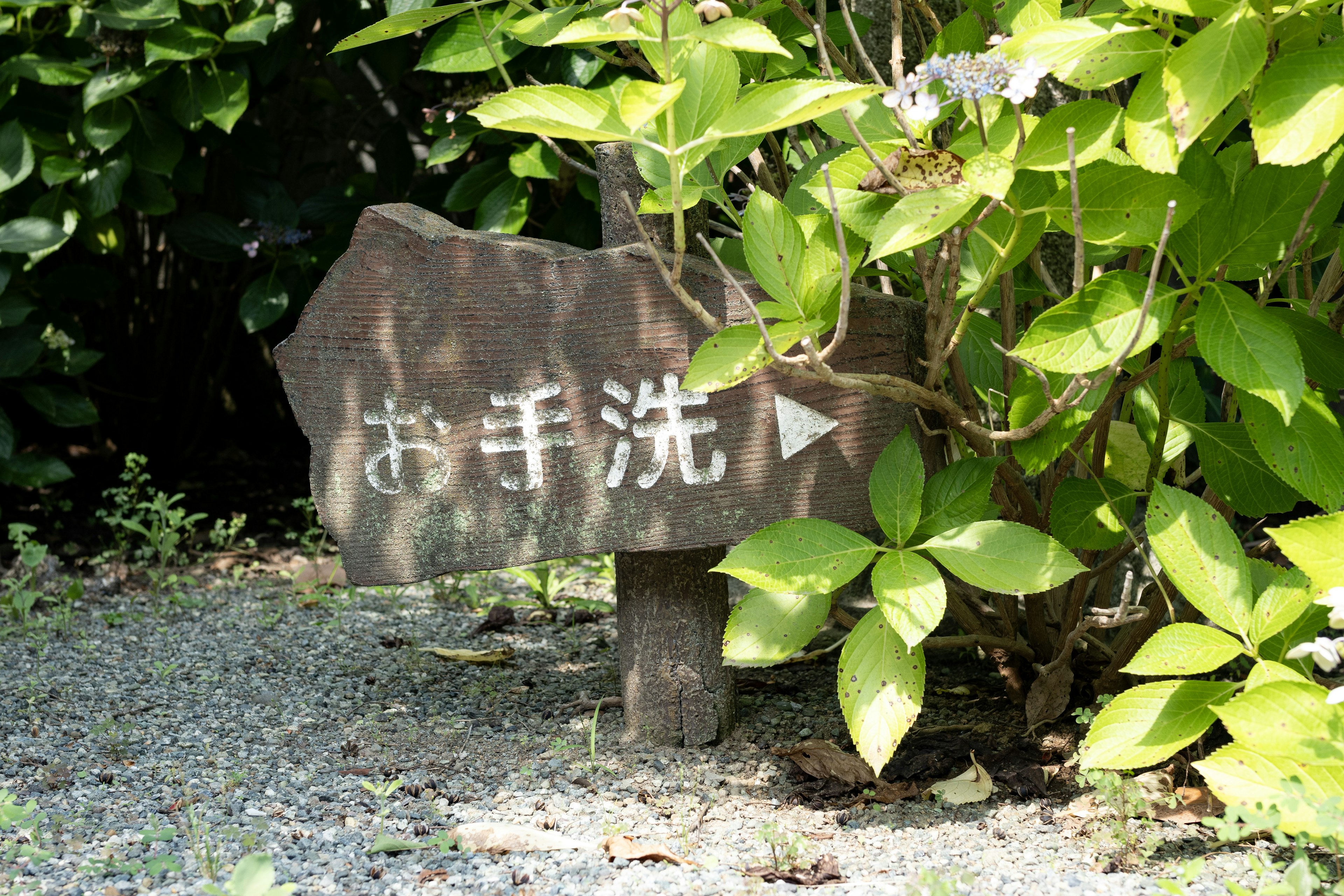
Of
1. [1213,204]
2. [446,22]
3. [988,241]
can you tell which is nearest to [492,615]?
[446,22]

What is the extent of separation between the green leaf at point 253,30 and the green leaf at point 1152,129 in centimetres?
188

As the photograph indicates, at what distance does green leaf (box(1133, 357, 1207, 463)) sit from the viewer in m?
1.65

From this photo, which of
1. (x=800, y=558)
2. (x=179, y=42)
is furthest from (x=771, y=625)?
(x=179, y=42)

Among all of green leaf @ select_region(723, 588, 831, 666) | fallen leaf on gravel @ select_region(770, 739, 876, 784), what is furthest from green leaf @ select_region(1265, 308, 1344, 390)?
fallen leaf on gravel @ select_region(770, 739, 876, 784)

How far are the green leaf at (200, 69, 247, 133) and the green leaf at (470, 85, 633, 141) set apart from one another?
1.60 meters

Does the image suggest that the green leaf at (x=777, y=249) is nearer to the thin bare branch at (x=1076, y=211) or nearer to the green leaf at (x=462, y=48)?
the thin bare branch at (x=1076, y=211)

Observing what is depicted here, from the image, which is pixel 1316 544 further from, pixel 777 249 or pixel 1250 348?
pixel 777 249

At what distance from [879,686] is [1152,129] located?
2.38ft

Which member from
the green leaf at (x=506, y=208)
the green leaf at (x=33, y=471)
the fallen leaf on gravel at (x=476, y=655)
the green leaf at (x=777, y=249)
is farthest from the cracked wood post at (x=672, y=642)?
the green leaf at (x=33, y=471)

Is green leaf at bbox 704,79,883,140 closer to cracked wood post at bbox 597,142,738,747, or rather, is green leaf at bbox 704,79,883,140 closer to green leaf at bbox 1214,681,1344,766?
cracked wood post at bbox 597,142,738,747

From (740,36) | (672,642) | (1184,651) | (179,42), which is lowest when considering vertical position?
(672,642)

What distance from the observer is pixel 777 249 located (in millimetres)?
1410

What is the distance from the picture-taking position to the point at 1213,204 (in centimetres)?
135

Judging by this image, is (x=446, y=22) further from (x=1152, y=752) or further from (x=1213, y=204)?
(x=1152, y=752)
